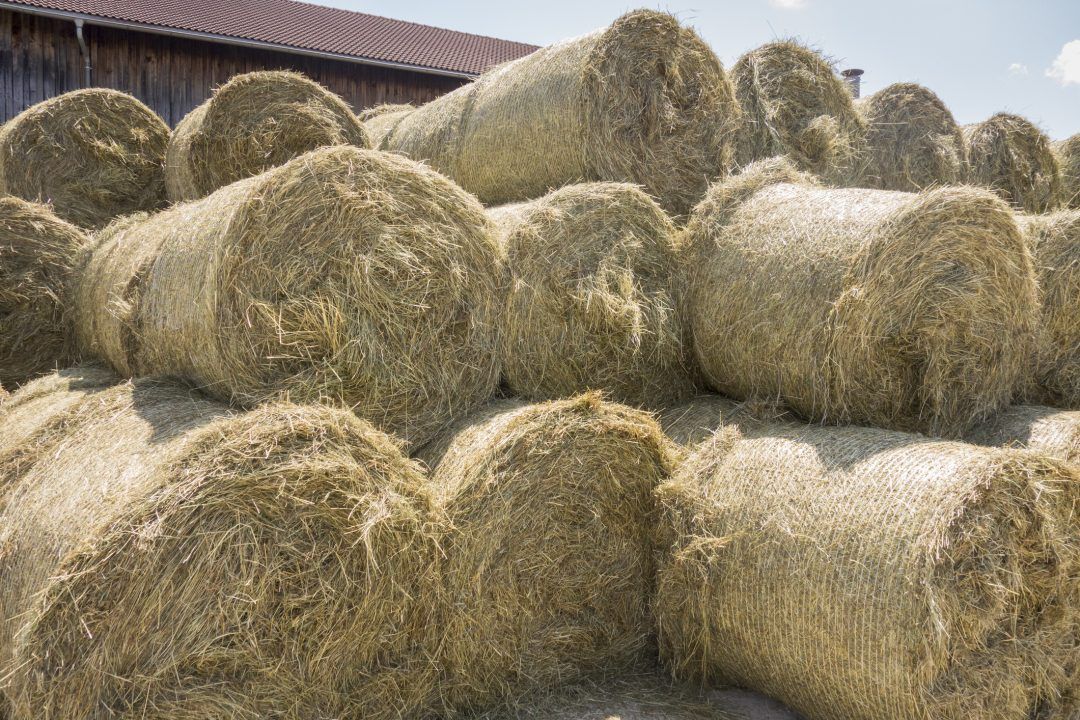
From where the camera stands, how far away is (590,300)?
3.63 metres

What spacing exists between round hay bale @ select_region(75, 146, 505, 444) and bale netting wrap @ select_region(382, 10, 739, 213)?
3.68 feet

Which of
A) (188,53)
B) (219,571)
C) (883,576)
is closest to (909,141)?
(883,576)

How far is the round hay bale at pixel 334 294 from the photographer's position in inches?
119

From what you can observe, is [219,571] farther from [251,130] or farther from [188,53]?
[188,53]

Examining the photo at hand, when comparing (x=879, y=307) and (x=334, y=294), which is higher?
(x=879, y=307)

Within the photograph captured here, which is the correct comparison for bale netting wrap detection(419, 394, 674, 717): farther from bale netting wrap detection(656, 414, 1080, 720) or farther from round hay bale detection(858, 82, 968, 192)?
round hay bale detection(858, 82, 968, 192)

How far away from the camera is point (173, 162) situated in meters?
4.98

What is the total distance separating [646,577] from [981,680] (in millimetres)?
1227

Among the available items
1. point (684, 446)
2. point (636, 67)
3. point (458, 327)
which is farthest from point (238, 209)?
point (636, 67)

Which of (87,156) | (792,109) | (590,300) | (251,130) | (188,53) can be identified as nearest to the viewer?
(590,300)

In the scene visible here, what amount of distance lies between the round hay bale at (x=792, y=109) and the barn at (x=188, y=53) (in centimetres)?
902

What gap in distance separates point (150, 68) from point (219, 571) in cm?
1307

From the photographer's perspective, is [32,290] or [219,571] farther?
[32,290]

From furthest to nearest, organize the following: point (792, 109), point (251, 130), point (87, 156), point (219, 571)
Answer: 1. point (87, 156)
2. point (792, 109)
3. point (251, 130)
4. point (219, 571)
